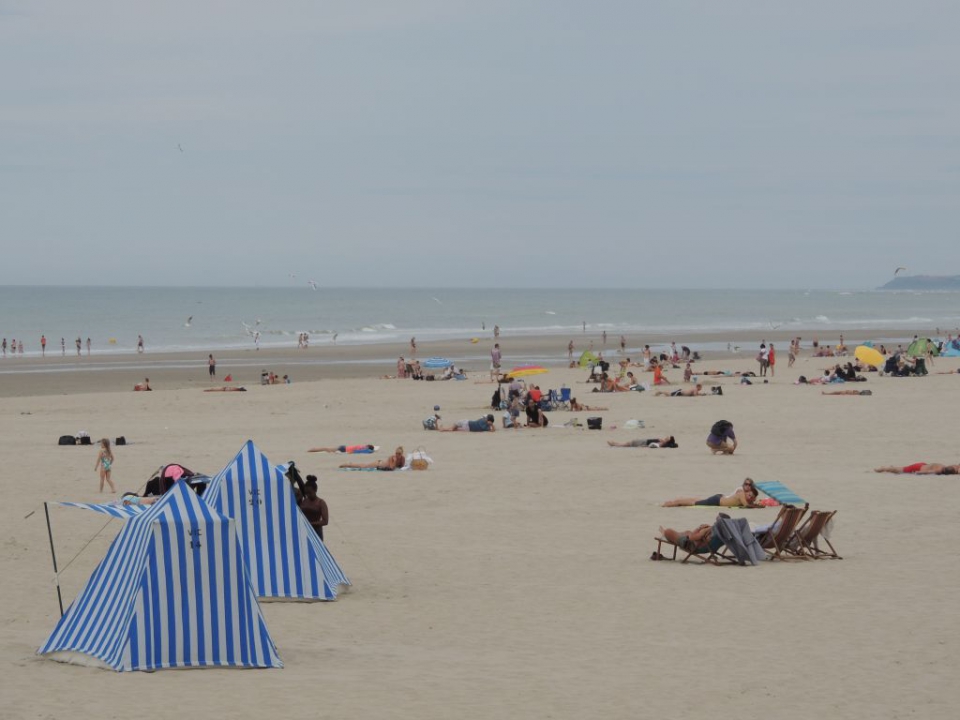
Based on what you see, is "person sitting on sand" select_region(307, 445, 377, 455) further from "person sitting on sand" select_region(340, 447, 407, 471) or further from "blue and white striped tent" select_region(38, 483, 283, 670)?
"blue and white striped tent" select_region(38, 483, 283, 670)

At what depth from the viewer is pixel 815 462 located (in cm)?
1830

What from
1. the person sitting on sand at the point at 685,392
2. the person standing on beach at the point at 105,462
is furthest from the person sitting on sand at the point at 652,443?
the person sitting on sand at the point at 685,392

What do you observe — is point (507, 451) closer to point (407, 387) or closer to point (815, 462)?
point (815, 462)

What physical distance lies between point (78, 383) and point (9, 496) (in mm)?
24109

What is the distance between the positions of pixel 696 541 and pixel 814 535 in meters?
1.17

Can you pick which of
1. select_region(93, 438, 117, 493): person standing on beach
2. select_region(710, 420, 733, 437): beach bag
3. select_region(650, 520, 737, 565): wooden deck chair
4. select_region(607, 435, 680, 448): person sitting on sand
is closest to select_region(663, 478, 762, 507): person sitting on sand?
select_region(650, 520, 737, 565): wooden deck chair

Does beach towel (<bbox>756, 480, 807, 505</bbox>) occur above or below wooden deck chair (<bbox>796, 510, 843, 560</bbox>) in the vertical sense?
above

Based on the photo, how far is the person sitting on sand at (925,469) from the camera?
16766 mm

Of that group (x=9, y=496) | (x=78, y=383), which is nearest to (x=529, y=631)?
(x=9, y=496)

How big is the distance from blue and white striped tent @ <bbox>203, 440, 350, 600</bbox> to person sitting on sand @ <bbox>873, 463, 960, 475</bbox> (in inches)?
383

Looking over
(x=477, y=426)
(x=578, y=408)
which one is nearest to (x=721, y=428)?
(x=477, y=426)

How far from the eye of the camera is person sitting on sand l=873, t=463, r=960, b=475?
1677 centimetres

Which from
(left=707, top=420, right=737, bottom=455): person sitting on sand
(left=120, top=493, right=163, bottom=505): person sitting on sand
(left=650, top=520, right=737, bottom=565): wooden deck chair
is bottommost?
(left=650, top=520, right=737, bottom=565): wooden deck chair

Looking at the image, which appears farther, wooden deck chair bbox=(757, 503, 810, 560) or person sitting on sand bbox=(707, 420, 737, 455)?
person sitting on sand bbox=(707, 420, 737, 455)
